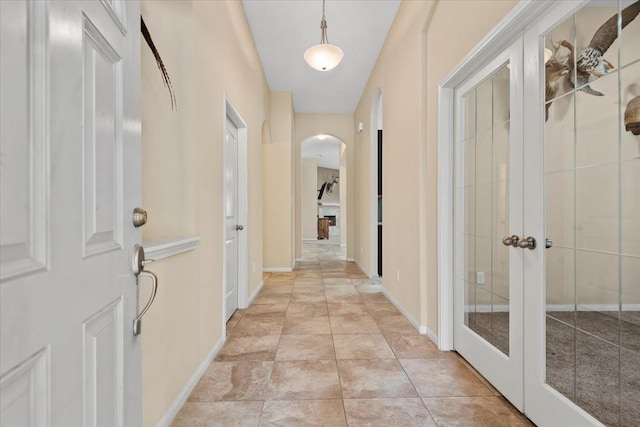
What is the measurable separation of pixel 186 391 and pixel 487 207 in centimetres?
205

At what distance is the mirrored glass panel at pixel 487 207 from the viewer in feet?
6.09

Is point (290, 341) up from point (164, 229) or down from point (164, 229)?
down

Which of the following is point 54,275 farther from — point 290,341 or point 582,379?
point 290,341

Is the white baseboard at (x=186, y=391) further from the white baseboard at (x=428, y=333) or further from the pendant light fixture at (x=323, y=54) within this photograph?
the pendant light fixture at (x=323, y=54)

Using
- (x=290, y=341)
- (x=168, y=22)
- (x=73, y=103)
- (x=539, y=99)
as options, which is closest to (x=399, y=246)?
(x=290, y=341)

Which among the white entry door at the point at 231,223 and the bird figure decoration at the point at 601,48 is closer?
the bird figure decoration at the point at 601,48

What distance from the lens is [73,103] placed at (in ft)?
2.08

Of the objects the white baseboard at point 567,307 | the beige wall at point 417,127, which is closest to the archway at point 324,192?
the beige wall at point 417,127

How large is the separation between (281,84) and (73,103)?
495 cm

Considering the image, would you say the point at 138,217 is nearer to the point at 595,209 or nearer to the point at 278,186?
the point at 595,209

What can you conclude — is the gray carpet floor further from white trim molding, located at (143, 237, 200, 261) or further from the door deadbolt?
white trim molding, located at (143, 237, 200, 261)

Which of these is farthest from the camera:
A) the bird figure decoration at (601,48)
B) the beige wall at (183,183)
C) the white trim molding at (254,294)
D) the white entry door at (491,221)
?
the white trim molding at (254,294)

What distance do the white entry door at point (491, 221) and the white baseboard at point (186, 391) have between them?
174cm

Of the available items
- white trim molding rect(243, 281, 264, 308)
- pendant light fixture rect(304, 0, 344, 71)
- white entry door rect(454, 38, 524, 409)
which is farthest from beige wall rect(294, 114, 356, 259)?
white entry door rect(454, 38, 524, 409)
